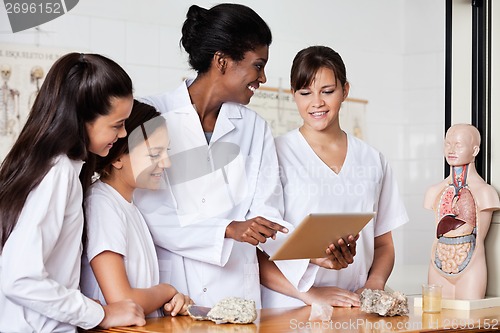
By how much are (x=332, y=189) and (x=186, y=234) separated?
506 mm

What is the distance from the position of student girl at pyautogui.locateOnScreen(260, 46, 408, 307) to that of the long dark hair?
28.0 inches

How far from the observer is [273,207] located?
225cm

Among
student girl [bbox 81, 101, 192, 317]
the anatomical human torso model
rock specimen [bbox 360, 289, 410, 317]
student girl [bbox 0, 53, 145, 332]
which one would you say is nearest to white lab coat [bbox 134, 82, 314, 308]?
student girl [bbox 81, 101, 192, 317]

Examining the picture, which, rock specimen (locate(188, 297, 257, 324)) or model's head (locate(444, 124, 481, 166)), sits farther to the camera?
model's head (locate(444, 124, 481, 166))

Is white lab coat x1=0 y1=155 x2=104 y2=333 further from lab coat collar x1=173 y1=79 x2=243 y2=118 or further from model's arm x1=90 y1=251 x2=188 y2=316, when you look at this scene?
lab coat collar x1=173 y1=79 x2=243 y2=118

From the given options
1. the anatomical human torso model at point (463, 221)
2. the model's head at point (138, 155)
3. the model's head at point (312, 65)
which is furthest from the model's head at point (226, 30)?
the anatomical human torso model at point (463, 221)

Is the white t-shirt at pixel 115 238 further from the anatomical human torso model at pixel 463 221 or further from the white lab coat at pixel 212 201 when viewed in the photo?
the anatomical human torso model at pixel 463 221

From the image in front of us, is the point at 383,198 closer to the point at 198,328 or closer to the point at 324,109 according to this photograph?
the point at 324,109

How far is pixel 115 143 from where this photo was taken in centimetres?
201

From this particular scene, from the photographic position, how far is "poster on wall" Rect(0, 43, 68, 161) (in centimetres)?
231

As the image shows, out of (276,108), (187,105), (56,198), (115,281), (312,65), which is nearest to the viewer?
(56,198)

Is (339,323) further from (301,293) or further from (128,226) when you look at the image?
(128,226)

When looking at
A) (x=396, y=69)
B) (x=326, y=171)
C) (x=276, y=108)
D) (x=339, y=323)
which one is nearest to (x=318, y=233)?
(x=339, y=323)

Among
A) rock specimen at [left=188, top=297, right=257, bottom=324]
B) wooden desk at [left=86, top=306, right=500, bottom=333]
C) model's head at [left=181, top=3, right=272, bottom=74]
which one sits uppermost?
model's head at [left=181, top=3, right=272, bottom=74]
